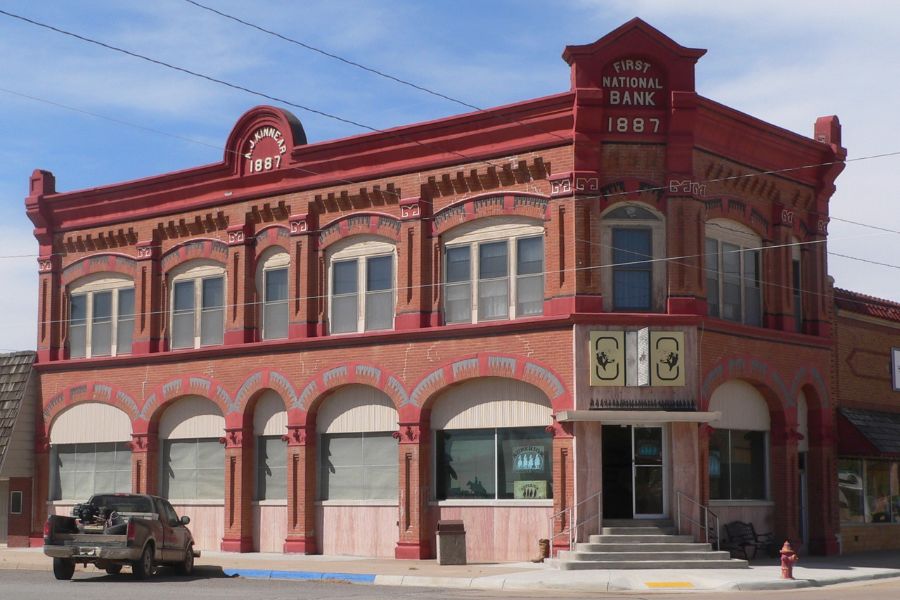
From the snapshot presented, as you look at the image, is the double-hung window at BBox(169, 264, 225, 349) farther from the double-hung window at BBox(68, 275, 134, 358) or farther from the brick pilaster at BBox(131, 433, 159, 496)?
the brick pilaster at BBox(131, 433, 159, 496)

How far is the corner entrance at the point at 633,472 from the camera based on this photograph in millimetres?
28859

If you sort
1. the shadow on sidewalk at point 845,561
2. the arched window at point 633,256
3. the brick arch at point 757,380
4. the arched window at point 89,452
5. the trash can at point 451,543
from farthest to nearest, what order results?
the arched window at point 89,452
the brick arch at point 757,380
the arched window at point 633,256
the shadow on sidewalk at point 845,561
the trash can at point 451,543

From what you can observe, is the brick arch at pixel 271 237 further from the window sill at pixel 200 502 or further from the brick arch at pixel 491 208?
the window sill at pixel 200 502

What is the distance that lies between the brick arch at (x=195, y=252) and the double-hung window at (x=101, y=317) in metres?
1.73

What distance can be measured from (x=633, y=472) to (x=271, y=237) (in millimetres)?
12132

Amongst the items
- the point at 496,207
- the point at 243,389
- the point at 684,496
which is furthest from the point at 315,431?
the point at 684,496

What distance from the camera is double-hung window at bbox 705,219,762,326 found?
102 feet

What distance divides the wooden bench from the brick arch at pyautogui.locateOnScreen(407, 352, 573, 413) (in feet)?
16.8

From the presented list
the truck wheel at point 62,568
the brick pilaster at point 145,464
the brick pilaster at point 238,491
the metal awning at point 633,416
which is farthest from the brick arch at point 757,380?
the brick pilaster at point 145,464

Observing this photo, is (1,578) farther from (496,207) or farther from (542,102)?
(542,102)

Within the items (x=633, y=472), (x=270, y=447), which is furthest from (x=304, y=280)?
(x=633, y=472)

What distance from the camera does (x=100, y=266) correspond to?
127 ft

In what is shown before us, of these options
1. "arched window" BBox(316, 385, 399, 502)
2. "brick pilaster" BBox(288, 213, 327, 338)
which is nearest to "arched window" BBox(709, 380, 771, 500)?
"arched window" BBox(316, 385, 399, 502)

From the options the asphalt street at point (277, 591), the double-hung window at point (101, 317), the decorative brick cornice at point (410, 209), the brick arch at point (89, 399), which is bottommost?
the asphalt street at point (277, 591)
